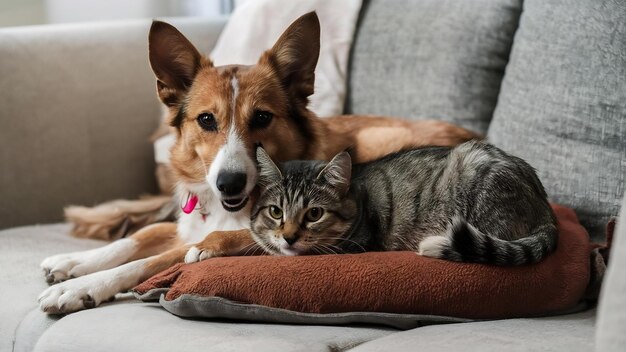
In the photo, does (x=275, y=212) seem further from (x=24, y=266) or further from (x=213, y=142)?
(x=24, y=266)

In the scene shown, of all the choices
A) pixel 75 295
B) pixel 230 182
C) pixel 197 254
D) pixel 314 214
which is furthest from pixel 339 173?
pixel 75 295

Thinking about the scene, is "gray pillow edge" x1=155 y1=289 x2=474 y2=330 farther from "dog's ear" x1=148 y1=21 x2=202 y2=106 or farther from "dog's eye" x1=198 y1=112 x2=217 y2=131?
"dog's ear" x1=148 y1=21 x2=202 y2=106

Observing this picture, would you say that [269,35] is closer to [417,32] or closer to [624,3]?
[417,32]

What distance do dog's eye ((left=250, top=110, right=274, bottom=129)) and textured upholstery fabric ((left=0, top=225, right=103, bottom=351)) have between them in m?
0.69

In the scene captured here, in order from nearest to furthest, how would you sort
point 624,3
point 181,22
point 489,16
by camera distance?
point 624,3
point 489,16
point 181,22

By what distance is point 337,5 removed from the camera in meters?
2.92

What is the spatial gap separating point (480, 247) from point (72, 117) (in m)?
1.73

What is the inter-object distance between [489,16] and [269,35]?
80 centimetres

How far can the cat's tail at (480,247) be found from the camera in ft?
5.54

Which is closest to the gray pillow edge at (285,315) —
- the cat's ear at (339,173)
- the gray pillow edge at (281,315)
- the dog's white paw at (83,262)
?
the gray pillow edge at (281,315)

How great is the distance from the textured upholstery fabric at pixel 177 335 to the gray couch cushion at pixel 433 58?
47.1 inches

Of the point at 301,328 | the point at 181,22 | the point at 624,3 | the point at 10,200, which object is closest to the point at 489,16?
the point at 624,3

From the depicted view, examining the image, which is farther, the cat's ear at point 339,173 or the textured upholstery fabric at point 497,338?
the cat's ear at point 339,173

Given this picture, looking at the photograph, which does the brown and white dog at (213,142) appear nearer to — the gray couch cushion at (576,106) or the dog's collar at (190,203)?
the dog's collar at (190,203)
